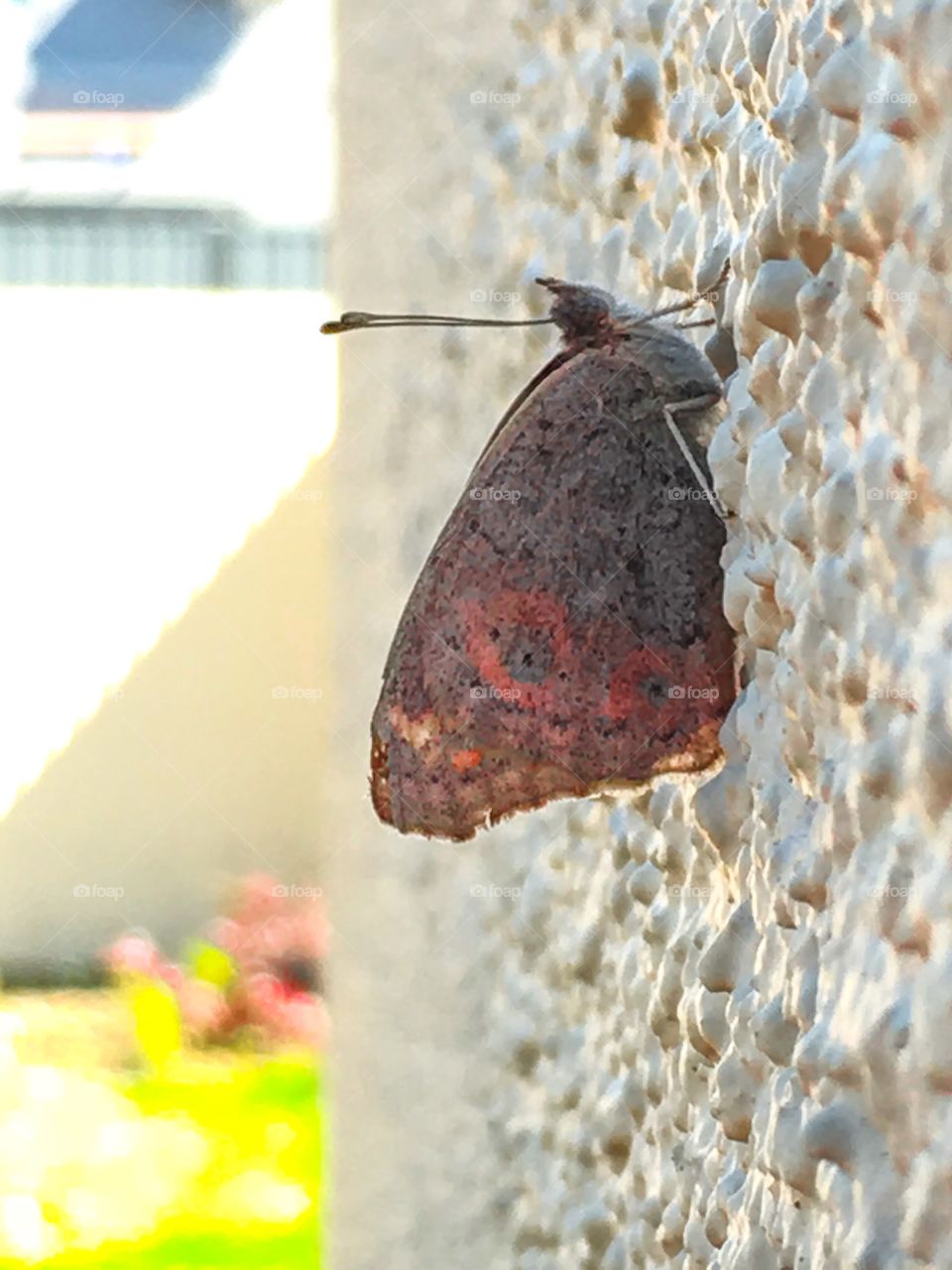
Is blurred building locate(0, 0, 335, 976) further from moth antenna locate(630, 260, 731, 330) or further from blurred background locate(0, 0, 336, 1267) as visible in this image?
moth antenna locate(630, 260, 731, 330)

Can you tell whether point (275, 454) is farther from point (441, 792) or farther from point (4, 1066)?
point (441, 792)

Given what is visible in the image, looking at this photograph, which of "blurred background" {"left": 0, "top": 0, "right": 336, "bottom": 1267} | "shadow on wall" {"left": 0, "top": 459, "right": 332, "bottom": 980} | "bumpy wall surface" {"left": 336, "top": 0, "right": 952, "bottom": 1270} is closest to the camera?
"bumpy wall surface" {"left": 336, "top": 0, "right": 952, "bottom": 1270}

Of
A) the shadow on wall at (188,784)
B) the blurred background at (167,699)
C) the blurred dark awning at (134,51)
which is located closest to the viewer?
the blurred background at (167,699)

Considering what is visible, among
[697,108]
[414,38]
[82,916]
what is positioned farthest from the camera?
[82,916]

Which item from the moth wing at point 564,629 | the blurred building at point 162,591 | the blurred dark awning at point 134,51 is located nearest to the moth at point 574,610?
the moth wing at point 564,629

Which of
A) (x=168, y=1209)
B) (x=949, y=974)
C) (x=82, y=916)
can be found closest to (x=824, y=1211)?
(x=949, y=974)

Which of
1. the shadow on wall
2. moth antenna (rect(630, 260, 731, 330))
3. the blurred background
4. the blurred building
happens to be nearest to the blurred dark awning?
the blurred background

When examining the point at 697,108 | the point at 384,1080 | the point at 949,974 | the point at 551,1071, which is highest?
the point at 697,108

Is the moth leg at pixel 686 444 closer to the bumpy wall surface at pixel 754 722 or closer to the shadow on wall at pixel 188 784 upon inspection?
the bumpy wall surface at pixel 754 722
